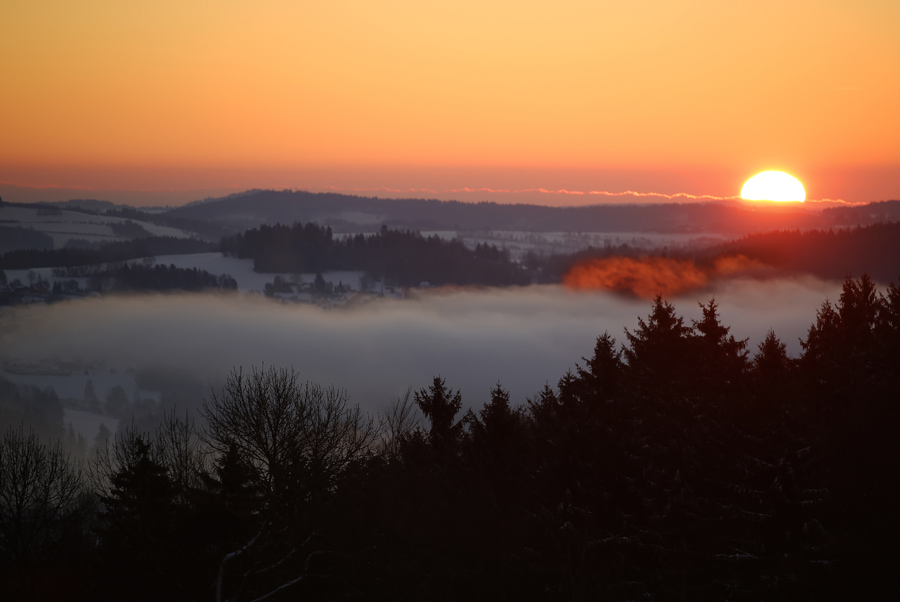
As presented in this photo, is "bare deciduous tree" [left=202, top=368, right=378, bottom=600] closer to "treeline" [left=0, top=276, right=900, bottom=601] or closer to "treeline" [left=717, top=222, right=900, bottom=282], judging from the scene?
"treeline" [left=0, top=276, right=900, bottom=601]

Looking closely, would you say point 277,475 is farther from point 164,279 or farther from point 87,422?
point 164,279

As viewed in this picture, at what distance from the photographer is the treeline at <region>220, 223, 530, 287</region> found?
191625 millimetres

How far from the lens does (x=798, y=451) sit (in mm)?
23047

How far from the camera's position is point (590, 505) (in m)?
24.7

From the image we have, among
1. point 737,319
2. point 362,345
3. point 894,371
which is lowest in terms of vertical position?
point 362,345

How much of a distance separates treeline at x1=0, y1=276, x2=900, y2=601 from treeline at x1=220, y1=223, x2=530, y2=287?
165m

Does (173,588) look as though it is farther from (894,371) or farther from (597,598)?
(894,371)

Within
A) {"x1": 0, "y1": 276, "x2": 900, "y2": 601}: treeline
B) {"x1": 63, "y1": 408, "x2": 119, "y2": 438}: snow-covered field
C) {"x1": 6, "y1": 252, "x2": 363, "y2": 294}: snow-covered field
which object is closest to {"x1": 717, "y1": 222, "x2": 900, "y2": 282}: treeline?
{"x1": 6, "y1": 252, "x2": 363, "y2": 294}: snow-covered field

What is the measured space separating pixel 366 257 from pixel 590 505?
567 feet

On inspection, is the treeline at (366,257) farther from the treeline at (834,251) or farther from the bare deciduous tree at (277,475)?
the bare deciduous tree at (277,475)

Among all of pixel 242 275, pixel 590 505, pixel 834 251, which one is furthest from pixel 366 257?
pixel 590 505

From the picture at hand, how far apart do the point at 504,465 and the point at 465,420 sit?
14.5ft

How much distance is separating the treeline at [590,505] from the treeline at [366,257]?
541ft

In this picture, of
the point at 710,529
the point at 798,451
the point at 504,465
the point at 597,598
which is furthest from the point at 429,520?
the point at 798,451
